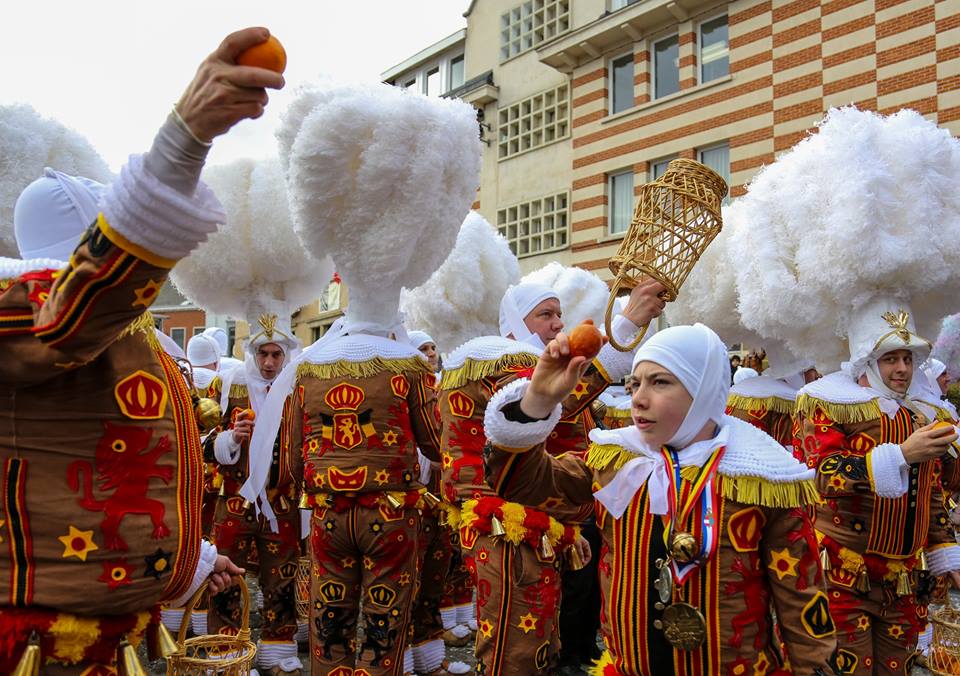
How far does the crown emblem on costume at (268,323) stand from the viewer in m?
5.72

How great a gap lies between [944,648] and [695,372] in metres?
2.47

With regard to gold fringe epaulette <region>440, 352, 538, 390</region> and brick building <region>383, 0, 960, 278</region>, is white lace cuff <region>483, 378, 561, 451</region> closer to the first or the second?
gold fringe epaulette <region>440, 352, 538, 390</region>

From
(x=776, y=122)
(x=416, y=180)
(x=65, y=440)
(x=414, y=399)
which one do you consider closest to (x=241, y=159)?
(x=416, y=180)

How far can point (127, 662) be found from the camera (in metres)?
2.00

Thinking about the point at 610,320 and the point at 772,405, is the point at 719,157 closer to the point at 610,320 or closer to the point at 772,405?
the point at 772,405

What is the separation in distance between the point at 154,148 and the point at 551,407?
1.20 meters

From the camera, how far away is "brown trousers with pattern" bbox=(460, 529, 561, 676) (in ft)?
11.1

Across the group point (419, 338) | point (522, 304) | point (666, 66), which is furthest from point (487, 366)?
point (666, 66)

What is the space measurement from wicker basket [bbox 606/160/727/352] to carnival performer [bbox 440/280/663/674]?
0.88 feet

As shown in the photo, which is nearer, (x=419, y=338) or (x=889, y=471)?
(x=889, y=471)

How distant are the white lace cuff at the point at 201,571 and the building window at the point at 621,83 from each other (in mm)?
16834

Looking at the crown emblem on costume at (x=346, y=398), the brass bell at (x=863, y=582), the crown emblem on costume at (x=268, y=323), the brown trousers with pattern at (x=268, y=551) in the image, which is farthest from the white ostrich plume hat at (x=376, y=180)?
the brass bell at (x=863, y=582)

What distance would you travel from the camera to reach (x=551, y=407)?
7.14 ft

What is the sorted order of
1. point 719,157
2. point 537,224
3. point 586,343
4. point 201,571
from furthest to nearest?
point 537,224
point 719,157
point 201,571
point 586,343
